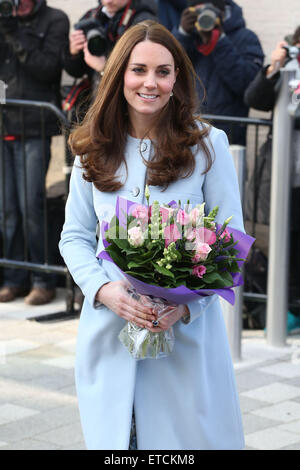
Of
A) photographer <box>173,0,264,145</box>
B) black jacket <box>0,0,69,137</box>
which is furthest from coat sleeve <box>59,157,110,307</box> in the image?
black jacket <box>0,0,69,137</box>

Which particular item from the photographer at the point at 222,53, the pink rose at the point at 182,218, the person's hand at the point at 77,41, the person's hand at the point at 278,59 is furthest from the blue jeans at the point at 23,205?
the pink rose at the point at 182,218

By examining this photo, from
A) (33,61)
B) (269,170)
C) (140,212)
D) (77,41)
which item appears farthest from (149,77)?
(33,61)

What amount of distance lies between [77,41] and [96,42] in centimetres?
22

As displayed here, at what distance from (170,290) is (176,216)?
0.20m

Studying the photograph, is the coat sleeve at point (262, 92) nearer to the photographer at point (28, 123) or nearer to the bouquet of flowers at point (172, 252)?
the photographer at point (28, 123)

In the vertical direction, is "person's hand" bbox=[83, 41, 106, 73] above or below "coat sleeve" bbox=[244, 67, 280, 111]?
above

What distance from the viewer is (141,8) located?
238 inches

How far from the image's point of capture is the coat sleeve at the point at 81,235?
274 centimetres

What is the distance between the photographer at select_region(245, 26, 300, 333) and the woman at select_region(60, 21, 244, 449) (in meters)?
2.85

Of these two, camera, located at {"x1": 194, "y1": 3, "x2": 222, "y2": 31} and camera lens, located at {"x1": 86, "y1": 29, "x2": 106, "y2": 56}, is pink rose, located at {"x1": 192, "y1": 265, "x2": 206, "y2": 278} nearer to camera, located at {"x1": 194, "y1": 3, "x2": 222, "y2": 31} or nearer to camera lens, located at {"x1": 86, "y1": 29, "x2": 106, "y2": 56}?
camera, located at {"x1": 194, "y1": 3, "x2": 222, "y2": 31}

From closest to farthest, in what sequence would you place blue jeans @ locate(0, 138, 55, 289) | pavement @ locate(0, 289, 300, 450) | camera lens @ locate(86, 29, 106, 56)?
pavement @ locate(0, 289, 300, 450), camera lens @ locate(86, 29, 106, 56), blue jeans @ locate(0, 138, 55, 289)

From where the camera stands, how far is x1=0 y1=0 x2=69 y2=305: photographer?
6.55 metres

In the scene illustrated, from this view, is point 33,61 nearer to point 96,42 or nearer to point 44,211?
point 96,42
